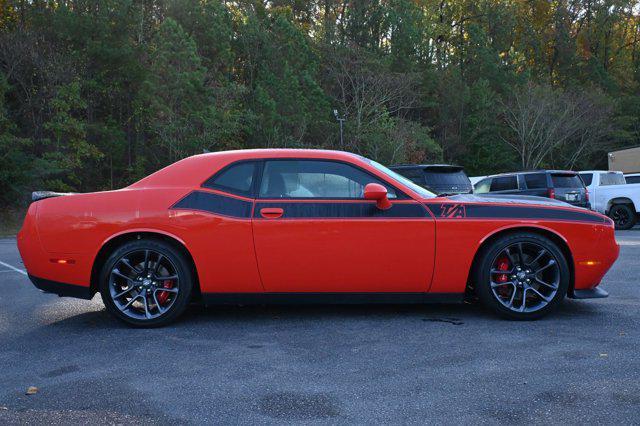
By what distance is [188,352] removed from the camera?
394 cm

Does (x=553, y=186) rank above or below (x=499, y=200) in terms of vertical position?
below

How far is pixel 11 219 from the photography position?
23.2 m

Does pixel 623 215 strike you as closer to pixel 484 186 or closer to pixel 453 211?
pixel 484 186

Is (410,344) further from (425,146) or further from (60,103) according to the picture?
(425,146)

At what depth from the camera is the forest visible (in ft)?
87.7

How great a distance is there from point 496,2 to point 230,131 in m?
36.5

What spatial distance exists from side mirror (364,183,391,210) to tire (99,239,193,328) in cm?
163

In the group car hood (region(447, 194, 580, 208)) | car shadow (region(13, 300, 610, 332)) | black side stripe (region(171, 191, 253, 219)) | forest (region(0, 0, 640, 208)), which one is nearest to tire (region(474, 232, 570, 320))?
car shadow (region(13, 300, 610, 332))

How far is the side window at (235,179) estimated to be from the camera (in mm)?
4676

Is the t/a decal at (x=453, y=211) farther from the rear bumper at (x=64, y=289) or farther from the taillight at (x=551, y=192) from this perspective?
the taillight at (x=551, y=192)

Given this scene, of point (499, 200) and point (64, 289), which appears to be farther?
point (499, 200)

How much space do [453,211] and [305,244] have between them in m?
1.27

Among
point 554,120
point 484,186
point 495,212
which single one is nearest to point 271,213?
point 495,212

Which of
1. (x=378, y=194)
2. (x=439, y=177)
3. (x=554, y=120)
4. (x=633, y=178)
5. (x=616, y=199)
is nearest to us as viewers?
(x=378, y=194)
